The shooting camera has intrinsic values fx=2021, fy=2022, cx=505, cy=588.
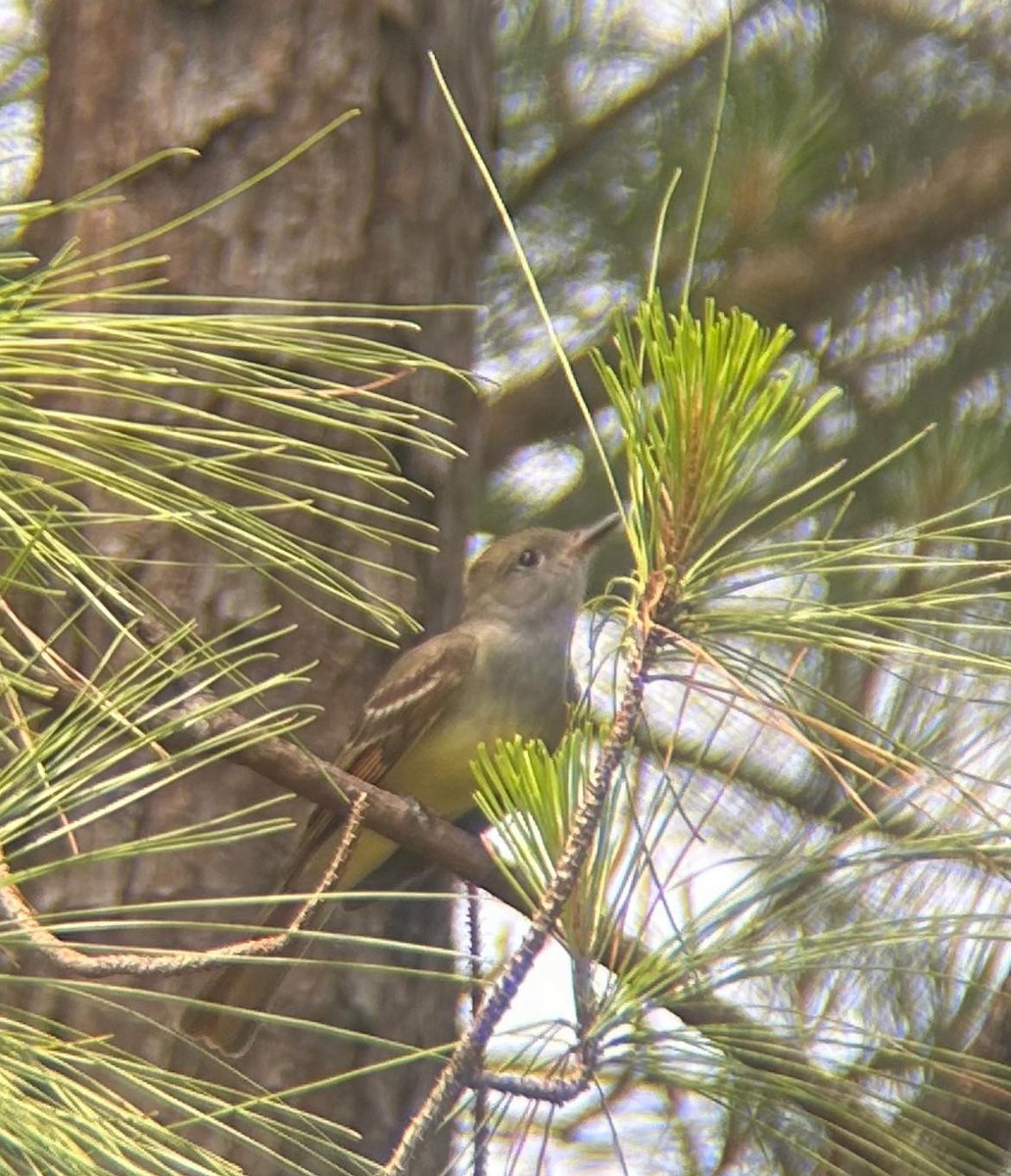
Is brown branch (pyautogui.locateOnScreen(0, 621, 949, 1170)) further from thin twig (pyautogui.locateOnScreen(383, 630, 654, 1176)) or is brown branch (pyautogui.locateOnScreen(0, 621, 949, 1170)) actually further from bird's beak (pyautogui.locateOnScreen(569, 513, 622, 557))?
bird's beak (pyautogui.locateOnScreen(569, 513, 622, 557))

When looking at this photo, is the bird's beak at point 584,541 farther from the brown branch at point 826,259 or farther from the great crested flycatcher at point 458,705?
the brown branch at point 826,259

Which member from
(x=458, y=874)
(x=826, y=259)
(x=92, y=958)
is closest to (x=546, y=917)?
(x=92, y=958)

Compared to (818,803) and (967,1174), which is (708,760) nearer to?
(818,803)

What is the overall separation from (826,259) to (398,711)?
51.1 inches

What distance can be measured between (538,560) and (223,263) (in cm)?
97

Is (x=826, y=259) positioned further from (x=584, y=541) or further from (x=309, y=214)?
(x=309, y=214)

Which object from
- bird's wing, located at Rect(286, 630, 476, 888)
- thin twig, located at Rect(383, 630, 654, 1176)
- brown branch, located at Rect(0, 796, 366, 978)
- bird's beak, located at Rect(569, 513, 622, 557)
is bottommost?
brown branch, located at Rect(0, 796, 366, 978)

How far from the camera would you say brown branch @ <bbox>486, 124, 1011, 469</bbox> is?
13.0ft

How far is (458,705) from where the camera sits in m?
3.80

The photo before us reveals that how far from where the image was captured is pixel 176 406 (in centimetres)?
186

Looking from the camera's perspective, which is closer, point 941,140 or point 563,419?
point 563,419

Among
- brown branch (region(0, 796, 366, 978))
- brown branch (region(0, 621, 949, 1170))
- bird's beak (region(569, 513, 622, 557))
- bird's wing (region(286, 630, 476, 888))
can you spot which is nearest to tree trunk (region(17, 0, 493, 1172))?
bird's wing (region(286, 630, 476, 888))

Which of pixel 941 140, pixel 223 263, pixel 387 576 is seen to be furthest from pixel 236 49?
pixel 941 140

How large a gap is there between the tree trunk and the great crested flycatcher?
6 centimetres
